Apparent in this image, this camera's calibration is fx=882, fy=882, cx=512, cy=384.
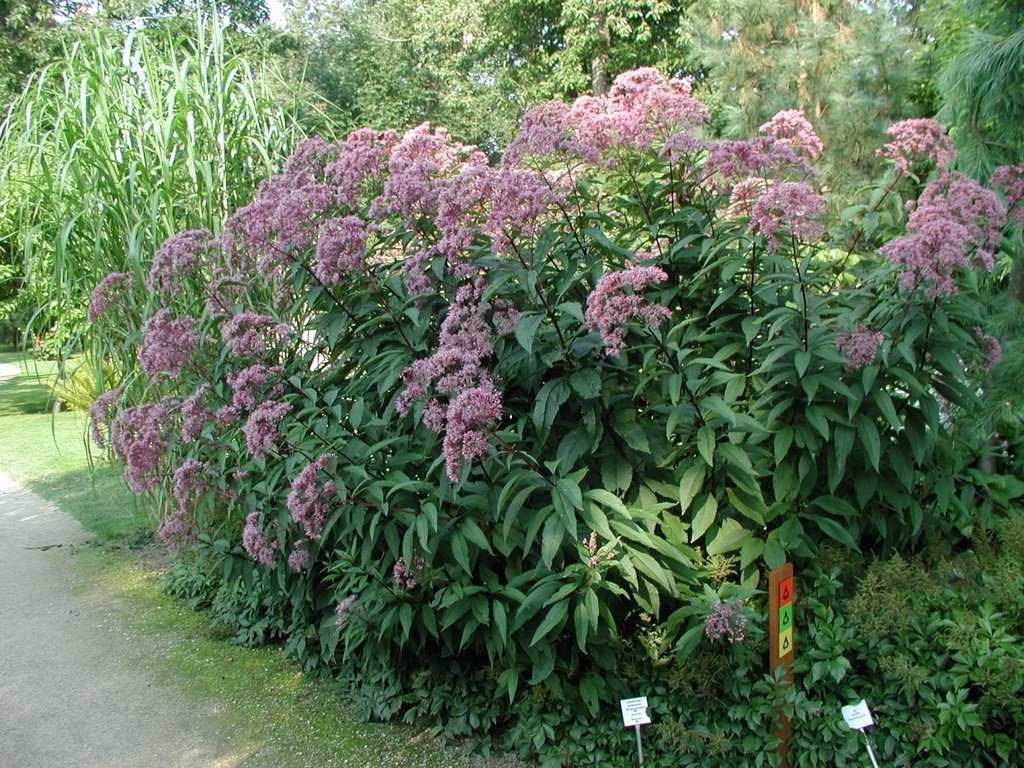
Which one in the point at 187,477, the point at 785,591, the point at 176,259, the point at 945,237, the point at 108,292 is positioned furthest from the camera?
the point at 108,292

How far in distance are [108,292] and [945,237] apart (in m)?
3.67

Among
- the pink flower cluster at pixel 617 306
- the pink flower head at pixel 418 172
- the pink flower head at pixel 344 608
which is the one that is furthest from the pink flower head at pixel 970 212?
the pink flower head at pixel 344 608

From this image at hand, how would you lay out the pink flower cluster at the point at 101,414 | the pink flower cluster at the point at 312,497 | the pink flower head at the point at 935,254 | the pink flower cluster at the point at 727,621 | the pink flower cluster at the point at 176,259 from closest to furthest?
the pink flower head at the point at 935,254 < the pink flower cluster at the point at 727,621 < the pink flower cluster at the point at 312,497 < the pink flower cluster at the point at 176,259 < the pink flower cluster at the point at 101,414

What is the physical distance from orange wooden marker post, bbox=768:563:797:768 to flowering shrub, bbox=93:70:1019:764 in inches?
5.5

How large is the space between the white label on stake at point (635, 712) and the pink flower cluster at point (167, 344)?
2.09m

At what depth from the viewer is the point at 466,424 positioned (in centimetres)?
249

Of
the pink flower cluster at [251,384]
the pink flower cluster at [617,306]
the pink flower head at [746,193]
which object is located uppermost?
the pink flower head at [746,193]

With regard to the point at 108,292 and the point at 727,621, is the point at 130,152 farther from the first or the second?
the point at 727,621

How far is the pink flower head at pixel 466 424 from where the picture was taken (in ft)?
8.05

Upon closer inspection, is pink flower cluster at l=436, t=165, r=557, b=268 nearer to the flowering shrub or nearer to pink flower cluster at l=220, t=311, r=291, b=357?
the flowering shrub

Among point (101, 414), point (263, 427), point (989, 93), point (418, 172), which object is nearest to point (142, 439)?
point (101, 414)

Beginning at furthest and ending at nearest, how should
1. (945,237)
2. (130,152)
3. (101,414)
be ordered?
(130,152) → (101,414) → (945,237)

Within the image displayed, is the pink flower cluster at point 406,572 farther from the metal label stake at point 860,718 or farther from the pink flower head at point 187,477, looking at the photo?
the metal label stake at point 860,718

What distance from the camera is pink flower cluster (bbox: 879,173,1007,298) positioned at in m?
2.44
